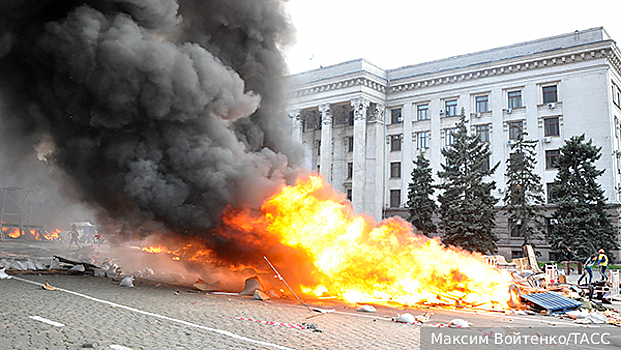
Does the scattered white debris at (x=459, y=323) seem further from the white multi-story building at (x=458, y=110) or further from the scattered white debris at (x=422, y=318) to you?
the white multi-story building at (x=458, y=110)

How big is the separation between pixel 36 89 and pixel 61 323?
8324 millimetres

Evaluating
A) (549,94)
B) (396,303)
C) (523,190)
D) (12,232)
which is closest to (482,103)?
(549,94)

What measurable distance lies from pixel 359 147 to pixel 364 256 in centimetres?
3262

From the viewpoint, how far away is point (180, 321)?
753 centimetres

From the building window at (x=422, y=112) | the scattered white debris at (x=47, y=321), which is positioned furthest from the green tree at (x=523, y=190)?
the scattered white debris at (x=47, y=321)

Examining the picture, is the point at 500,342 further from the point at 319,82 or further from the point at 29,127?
the point at 319,82

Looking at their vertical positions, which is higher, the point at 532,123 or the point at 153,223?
the point at 532,123

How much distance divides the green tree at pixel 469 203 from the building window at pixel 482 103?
7743 mm

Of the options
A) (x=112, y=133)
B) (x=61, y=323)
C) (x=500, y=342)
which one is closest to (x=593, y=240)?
(x=500, y=342)

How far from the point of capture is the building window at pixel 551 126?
35.9m

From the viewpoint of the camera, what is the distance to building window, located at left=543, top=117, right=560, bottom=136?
118ft

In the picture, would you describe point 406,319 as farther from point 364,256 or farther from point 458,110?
point 458,110

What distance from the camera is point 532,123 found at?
36.7 metres

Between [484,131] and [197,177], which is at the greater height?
[484,131]
